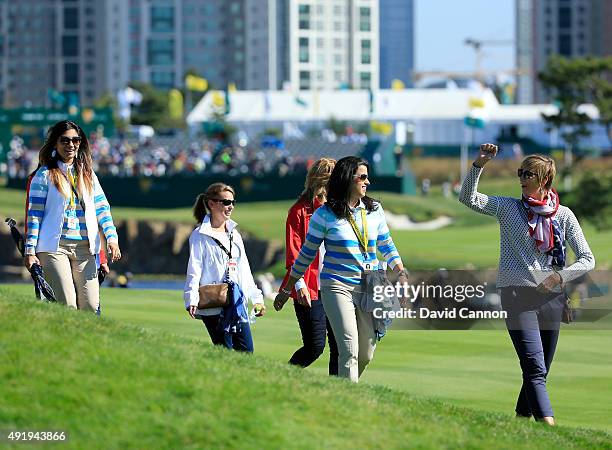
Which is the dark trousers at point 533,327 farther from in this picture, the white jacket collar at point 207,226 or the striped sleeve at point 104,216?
the striped sleeve at point 104,216

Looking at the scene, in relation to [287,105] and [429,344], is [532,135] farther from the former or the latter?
[429,344]

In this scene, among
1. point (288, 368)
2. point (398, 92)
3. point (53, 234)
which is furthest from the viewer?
point (398, 92)

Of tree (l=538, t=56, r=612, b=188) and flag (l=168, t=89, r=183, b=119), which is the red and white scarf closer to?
tree (l=538, t=56, r=612, b=188)

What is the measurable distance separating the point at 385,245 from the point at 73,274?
2.30 meters

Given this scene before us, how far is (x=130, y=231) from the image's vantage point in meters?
80.3

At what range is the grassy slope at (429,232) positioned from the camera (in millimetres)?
65938

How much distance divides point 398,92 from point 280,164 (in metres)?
43.6

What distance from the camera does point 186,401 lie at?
8320 mm

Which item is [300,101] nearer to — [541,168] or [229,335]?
[229,335]

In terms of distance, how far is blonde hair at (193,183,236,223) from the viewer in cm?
1123

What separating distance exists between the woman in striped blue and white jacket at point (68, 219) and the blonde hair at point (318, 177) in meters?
1.53

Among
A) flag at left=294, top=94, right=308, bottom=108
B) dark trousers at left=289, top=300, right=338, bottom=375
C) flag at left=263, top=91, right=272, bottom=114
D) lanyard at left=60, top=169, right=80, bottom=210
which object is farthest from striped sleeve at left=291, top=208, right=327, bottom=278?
flag at left=294, top=94, right=308, bottom=108

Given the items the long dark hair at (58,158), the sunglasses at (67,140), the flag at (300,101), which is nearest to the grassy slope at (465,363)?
the long dark hair at (58,158)

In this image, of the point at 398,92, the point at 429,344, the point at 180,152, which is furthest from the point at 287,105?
the point at 429,344
